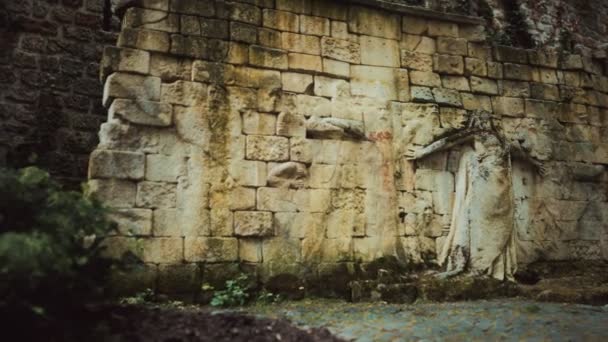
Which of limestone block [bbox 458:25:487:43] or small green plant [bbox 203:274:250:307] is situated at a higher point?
limestone block [bbox 458:25:487:43]

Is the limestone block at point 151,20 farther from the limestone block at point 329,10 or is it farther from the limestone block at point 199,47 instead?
the limestone block at point 329,10

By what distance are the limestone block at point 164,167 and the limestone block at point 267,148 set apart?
781 mm

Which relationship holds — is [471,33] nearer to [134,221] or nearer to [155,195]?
[155,195]

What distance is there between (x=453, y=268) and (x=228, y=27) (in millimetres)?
3991

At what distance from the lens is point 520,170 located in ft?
26.1

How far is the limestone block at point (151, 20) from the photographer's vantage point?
6.60 meters

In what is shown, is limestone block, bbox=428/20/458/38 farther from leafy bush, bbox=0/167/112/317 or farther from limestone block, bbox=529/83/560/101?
leafy bush, bbox=0/167/112/317

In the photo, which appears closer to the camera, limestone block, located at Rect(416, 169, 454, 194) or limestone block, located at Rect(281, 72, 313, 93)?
limestone block, located at Rect(281, 72, 313, 93)

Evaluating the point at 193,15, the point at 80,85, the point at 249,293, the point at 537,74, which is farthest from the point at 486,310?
the point at 80,85

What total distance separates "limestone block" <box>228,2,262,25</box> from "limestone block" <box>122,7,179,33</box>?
69 centimetres

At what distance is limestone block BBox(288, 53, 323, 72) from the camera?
7.20m

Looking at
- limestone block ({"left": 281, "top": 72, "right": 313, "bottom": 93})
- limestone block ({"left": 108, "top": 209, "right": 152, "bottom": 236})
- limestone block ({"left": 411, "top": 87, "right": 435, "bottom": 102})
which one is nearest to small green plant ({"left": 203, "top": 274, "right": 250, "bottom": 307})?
limestone block ({"left": 108, "top": 209, "right": 152, "bottom": 236})

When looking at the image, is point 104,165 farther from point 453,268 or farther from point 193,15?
point 453,268

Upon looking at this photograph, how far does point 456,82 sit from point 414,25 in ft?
3.20
